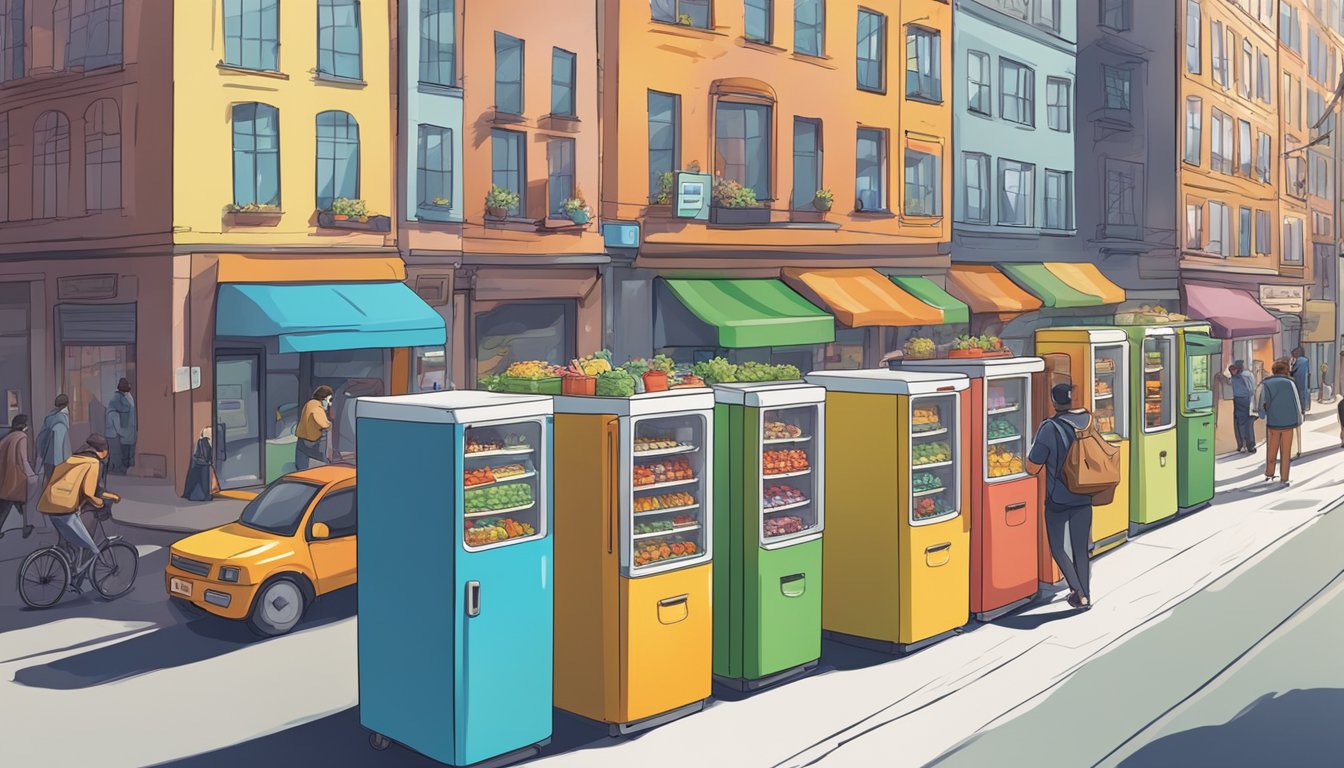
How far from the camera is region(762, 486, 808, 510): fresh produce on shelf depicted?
30.3 ft

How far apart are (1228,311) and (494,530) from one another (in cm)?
2933

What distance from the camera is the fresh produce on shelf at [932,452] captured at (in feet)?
33.7

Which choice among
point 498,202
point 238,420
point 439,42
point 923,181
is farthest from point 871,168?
point 238,420

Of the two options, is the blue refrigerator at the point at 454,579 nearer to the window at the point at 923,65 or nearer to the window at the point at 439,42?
the window at the point at 439,42

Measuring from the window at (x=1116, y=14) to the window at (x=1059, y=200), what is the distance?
4.18 metres

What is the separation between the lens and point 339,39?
697 inches

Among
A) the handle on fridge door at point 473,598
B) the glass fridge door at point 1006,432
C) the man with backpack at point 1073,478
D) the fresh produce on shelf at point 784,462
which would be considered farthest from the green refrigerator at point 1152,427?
the handle on fridge door at point 473,598

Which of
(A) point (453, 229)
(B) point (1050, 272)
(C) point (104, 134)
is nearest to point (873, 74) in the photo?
(B) point (1050, 272)

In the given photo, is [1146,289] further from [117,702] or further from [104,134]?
[117,702]

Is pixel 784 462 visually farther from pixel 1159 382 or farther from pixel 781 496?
pixel 1159 382

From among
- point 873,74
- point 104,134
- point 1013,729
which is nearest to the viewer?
point 1013,729

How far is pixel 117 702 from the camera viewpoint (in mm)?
8953

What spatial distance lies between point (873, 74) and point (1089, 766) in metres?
19.8

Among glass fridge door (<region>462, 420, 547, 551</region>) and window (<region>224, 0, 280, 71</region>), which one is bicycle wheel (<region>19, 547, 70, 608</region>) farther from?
window (<region>224, 0, 280, 71</region>)
